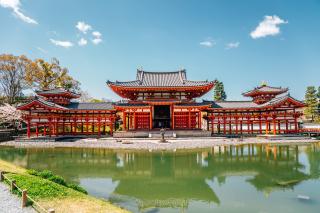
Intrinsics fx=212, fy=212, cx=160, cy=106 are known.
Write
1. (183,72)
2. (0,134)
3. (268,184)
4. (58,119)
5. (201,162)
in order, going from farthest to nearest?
(183,72), (58,119), (0,134), (201,162), (268,184)

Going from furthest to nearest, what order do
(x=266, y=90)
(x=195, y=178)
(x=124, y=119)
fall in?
(x=266, y=90)
(x=124, y=119)
(x=195, y=178)

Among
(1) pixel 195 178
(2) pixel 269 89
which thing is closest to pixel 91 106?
(1) pixel 195 178

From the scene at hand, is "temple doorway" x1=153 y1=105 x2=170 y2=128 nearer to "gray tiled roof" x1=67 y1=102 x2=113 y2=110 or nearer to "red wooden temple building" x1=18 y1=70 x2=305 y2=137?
"red wooden temple building" x1=18 y1=70 x2=305 y2=137

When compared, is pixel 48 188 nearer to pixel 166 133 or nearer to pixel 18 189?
pixel 18 189

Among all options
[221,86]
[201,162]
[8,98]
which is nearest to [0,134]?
[8,98]

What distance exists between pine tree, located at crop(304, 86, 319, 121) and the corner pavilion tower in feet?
119

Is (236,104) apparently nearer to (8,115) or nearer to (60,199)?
(60,199)

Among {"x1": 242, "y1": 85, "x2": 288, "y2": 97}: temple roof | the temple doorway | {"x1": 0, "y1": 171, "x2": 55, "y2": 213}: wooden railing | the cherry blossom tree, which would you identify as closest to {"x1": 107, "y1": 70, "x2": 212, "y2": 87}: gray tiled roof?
the temple doorway

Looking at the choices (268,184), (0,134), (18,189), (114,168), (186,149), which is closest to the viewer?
(18,189)

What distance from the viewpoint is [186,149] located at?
2195 centimetres

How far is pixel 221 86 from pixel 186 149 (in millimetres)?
55762

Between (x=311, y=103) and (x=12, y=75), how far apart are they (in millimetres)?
69937

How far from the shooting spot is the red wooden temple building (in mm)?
32125

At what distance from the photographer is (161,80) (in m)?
37.6
